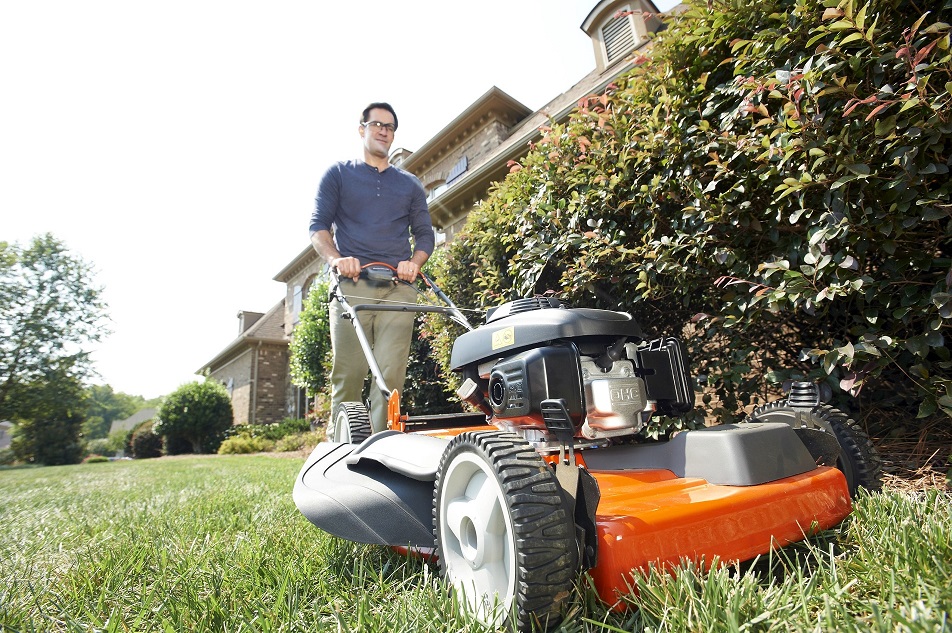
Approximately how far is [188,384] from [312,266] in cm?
645

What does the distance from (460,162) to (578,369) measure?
12.1 m

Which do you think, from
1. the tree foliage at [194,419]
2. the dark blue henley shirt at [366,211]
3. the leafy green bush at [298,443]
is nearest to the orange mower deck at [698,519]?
the dark blue henley shirt at [366,211]

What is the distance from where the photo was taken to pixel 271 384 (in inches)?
848

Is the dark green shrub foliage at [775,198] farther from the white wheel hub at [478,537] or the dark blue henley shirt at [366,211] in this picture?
the white wheel hub at [478,537]

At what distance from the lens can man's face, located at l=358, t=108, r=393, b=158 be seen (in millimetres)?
3223

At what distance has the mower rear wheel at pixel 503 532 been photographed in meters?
1.06

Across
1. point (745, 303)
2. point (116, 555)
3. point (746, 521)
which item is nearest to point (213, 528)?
point (116, 555)

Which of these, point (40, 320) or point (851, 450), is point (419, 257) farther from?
point (40, 320)

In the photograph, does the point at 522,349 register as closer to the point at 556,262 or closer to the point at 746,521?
the point at 746,521

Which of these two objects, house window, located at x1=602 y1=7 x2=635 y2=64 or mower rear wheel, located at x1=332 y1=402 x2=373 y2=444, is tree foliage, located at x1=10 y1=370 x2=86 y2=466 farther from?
mower rear wheel, located at x1=332 y1=402 x2=373 y2=444

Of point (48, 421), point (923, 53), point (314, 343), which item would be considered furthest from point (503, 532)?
point (48, 421)

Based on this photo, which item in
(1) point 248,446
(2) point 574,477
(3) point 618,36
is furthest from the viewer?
(1) point 248,446

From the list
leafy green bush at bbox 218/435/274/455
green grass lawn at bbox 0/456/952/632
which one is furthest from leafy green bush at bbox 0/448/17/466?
green grass lawn at bbox 0/456/952/632

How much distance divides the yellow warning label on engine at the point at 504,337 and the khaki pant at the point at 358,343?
147 centimetres
